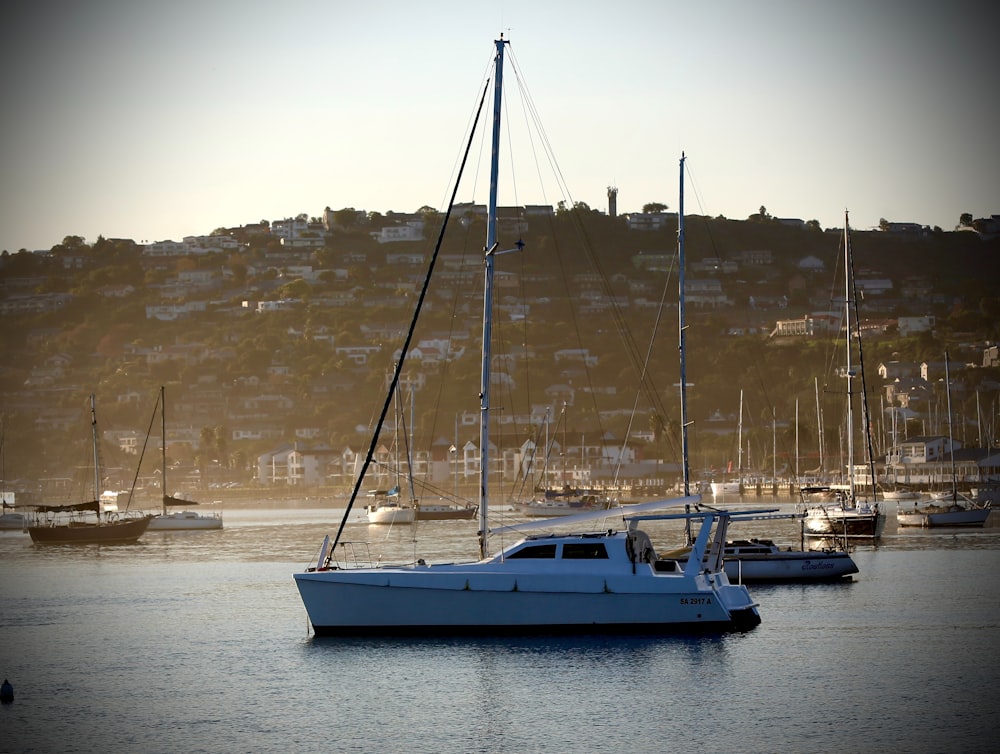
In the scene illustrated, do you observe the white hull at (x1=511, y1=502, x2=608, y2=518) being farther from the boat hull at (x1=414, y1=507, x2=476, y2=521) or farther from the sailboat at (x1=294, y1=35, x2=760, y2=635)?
the sailboat at (x1=294, y1=35, x2=760, y2=635)

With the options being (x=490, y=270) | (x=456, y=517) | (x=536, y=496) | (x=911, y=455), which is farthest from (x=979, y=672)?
(x=911, y=455)

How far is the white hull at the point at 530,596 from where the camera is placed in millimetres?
38219

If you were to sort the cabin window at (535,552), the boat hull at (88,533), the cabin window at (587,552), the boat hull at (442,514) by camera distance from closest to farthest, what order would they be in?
the cabin window at (587,552) < the cabin window at (535,552) < the boat hull at (88,533) < the boat hull at (442,514)

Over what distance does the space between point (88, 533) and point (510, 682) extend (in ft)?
223

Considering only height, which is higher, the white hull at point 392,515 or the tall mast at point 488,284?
the tall mast at point 488,284

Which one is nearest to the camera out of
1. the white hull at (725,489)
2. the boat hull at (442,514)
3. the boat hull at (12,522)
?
the boat hull at (442,514)

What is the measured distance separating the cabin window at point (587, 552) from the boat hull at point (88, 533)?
6499 cm

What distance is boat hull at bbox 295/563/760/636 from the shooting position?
125 feet

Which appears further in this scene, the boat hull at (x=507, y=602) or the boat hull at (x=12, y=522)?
the boat hull at (x=12, y=522)

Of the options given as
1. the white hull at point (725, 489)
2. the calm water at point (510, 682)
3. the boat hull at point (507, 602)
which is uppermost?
the white hull at point (725, 489)

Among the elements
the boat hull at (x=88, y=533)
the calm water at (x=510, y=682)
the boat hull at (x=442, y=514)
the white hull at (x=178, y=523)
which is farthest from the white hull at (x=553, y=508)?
the calm water at (x=510, y=682)

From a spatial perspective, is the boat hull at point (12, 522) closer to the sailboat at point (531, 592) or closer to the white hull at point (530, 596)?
the sailboat at point (531, 592)

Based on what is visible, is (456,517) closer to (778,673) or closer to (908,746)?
(778,673)

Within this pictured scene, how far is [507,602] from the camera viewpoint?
38281mm
